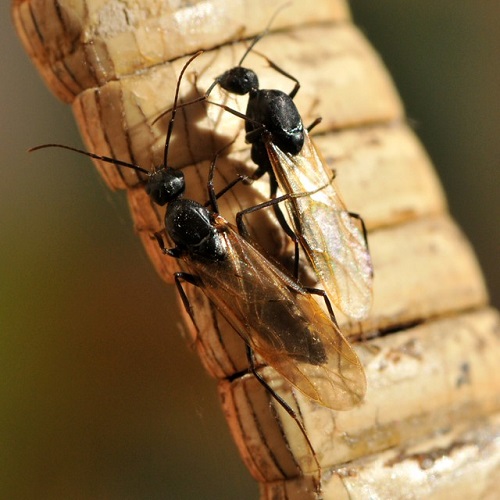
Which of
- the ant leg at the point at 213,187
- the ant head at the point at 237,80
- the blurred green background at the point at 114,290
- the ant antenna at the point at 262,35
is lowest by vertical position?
the blurred green background at the point at 114,290

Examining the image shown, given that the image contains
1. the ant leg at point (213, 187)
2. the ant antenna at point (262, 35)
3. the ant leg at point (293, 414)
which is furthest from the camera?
the ant antenna at point (262, 35)

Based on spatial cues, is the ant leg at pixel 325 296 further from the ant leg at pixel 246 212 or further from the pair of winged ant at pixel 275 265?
the ant leg at pixel 246 212

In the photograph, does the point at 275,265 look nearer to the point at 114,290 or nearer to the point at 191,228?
the point at 191,228

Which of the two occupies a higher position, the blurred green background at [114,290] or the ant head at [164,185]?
the ant head at [164,185]

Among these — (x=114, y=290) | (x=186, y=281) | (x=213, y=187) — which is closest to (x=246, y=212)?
(x=213, y=187)

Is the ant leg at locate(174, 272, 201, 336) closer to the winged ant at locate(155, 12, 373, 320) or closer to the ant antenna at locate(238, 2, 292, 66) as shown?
the winged ant at locate(155, 12, 373, 320)

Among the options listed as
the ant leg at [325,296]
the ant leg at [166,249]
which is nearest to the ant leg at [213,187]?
the ant leg at [166,249]

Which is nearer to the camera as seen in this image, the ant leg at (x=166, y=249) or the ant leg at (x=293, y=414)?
the ant leg at (x=293, y=414)
